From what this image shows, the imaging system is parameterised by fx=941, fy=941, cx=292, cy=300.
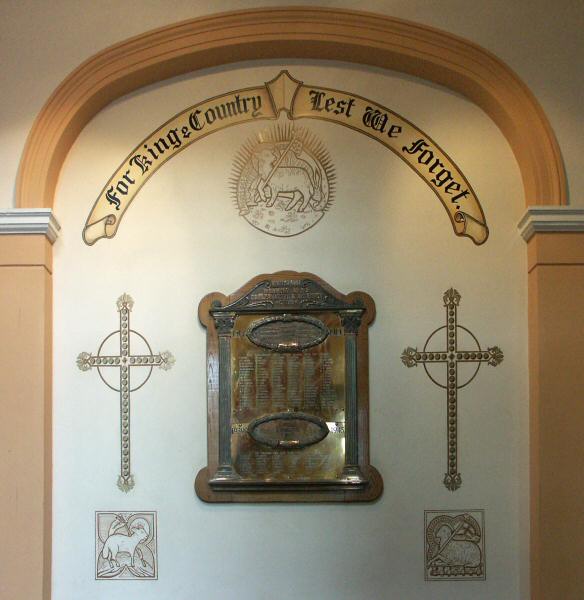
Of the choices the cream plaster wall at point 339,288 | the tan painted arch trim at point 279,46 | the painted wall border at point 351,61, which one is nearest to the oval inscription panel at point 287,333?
the cream plaster wall at point 339,288

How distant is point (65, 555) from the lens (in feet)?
19.2

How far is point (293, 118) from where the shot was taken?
6090 mm

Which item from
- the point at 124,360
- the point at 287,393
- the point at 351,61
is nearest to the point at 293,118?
the point at 351,61

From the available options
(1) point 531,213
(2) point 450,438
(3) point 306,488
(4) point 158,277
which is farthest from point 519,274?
(4) point 158,277

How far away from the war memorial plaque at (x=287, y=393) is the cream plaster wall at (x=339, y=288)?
0.09 metres

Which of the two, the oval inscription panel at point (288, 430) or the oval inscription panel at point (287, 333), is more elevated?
the oval inscription panel at point (287, 333)

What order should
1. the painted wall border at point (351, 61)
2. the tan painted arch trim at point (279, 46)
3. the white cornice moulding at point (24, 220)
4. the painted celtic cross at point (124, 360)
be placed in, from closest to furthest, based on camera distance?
the painted wall border at point (351, 61) → the white cornice moulding at point (24, 220) → the tan painted arch trim at point (279, 46) → the painted celtic cross at point (124, 360)

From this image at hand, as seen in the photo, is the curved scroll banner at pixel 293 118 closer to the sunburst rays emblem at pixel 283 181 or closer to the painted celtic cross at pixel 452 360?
the sunburst rays emblem at pixel 283 181

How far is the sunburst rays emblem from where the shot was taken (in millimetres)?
6016

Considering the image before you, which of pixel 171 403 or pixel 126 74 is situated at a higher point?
pixel 126 74

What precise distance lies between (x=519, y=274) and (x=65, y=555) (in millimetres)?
3338

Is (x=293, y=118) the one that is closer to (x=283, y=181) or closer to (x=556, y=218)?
(x=283, y=181)

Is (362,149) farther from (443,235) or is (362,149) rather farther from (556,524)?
(556,524)

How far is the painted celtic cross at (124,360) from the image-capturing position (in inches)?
234
